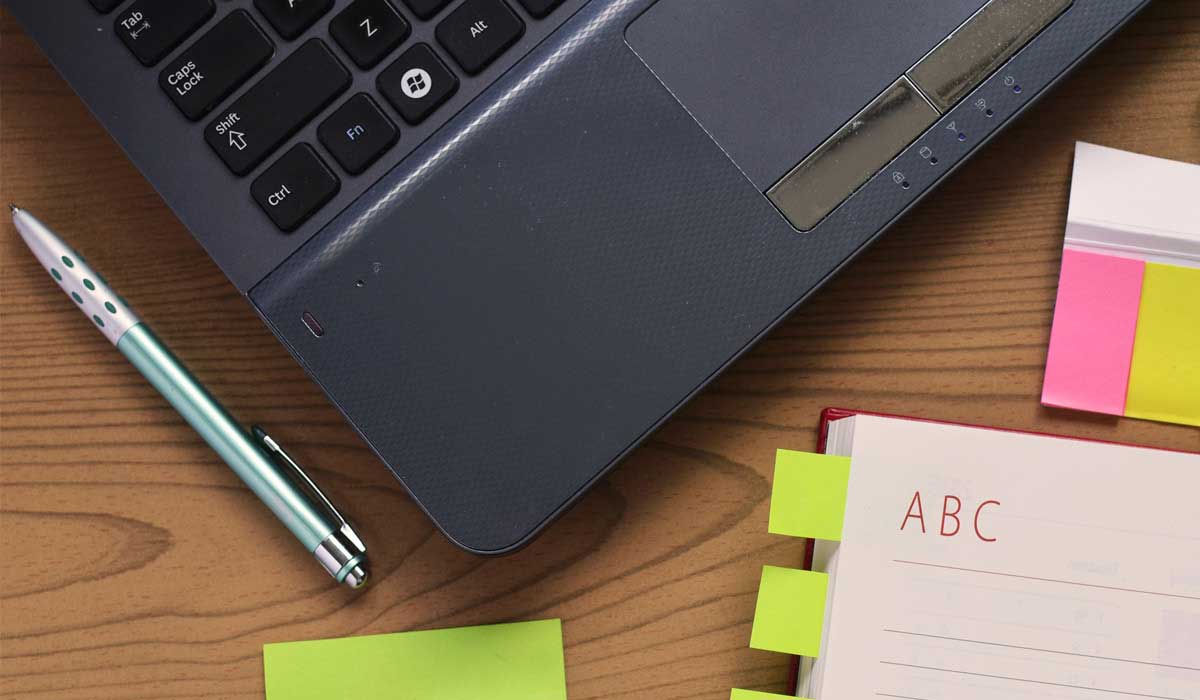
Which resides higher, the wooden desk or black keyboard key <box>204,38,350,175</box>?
black keyboard key <box>204,38,350,175</box>

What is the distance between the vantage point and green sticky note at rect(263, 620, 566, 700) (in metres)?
0.48

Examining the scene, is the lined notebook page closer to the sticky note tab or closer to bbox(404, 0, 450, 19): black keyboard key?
the sticky note tab

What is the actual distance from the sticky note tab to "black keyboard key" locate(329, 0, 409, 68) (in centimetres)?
31

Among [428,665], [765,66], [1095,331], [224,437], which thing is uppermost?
[765,66]

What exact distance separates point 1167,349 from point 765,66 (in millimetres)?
263

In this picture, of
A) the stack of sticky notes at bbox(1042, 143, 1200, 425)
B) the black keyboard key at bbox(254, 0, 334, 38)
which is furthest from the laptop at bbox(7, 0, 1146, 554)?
the stack of sticky notes at bbox(1042, 143, 1200, 425)

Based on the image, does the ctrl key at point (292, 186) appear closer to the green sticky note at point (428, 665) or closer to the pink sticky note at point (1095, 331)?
the green sticky note at point (428, 665)

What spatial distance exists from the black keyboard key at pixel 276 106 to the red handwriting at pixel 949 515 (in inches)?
13.2

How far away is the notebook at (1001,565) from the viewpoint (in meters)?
0.47

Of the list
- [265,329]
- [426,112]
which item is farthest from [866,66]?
[265,329]

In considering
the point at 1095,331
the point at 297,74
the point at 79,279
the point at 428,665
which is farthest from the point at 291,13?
the point at 1095,331

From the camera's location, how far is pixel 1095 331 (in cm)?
50

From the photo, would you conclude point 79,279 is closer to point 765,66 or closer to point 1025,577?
point 765,66

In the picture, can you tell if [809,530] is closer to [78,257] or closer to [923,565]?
[923,565]
